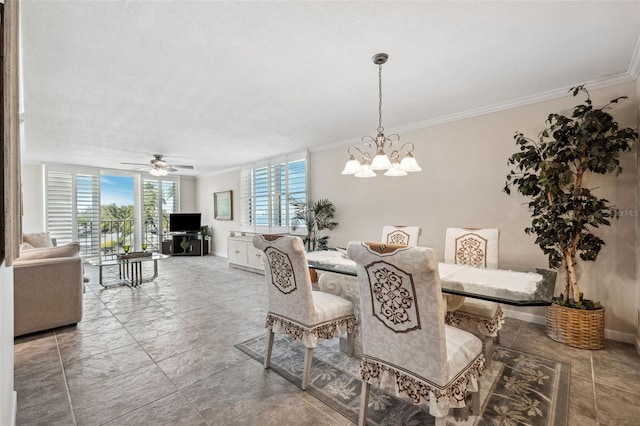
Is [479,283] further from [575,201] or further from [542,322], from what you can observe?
[542,322]

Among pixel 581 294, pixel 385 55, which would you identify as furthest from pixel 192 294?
pixel 581 294

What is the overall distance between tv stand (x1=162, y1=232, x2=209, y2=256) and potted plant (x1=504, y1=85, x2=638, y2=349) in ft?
25.6

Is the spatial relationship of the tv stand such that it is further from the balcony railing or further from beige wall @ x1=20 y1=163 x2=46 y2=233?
beige wall @ x1=20 y1=163 x2=46 y2=233

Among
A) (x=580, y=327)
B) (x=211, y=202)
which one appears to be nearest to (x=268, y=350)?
(x=580, y=327)

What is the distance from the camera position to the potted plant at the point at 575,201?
254 cm

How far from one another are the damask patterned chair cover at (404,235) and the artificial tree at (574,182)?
106 cm

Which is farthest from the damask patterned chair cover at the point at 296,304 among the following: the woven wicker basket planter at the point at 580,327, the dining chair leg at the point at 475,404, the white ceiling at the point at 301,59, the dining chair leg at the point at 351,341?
the woven wicker basket planter at the point at 580,327

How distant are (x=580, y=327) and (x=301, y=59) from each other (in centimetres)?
337

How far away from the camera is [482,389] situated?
2059mm

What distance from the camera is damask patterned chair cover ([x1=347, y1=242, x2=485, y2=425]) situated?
1391 millimetres

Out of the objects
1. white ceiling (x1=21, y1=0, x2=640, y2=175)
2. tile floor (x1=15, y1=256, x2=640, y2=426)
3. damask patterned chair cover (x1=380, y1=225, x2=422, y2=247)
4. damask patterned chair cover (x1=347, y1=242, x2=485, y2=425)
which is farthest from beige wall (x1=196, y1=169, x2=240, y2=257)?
damask patterned chair cover (x1=347, y1=242, x2=485, y2=425)

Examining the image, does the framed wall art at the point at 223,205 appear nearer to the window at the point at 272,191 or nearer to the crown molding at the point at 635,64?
the window at the point at 272,191

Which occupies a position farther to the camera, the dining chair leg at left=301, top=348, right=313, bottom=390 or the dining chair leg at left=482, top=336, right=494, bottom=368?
the dining chair leg at left=482, top=336, right=494, bottom=368

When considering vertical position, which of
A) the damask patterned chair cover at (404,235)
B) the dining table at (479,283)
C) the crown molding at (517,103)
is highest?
the crown molding at (517,103)
